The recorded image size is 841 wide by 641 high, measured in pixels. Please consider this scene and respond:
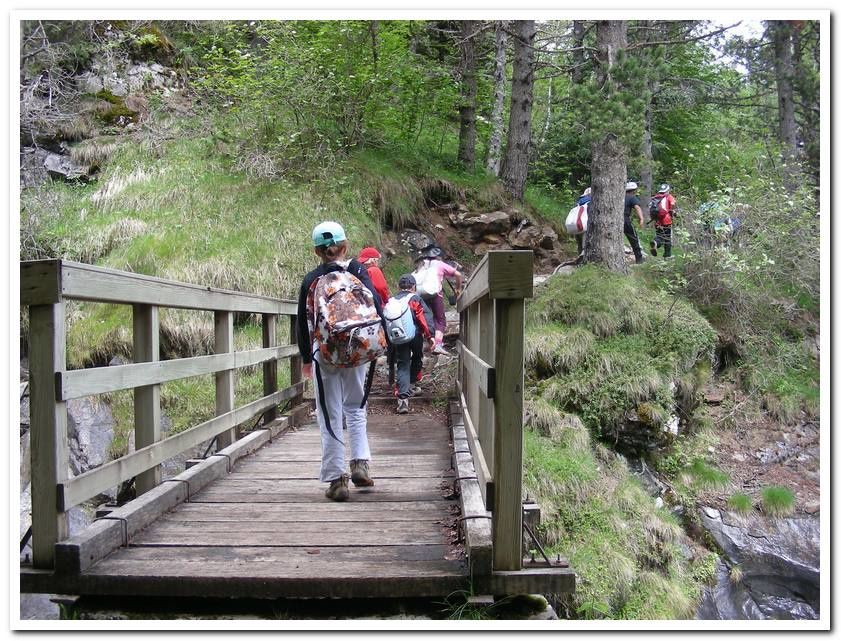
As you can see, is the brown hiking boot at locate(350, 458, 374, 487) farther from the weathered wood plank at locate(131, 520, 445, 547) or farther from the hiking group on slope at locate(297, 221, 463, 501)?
the weathered wood plank at locate(131, 520, 445, 547)

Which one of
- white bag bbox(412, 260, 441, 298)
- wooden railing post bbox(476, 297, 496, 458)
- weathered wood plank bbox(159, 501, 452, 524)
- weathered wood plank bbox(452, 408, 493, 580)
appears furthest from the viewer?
white bag bbox(412, 260, 441, 298)

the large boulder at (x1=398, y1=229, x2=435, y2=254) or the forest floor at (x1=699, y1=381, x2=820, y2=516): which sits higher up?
the large boulder at (x1=398, y1=229, x2=435, y2=254)

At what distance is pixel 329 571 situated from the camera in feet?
11.2

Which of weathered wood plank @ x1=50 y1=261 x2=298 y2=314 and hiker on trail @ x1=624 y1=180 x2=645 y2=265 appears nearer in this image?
weathered wood plank @ x1=50 y1=261 x2=298 y2=314

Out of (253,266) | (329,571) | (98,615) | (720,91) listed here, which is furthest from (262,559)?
(720,91)

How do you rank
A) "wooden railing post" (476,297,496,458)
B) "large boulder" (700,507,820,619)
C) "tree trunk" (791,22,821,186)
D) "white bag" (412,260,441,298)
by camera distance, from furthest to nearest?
"tree trunk" (791,22,821,186)
"white bag" (412,260,441,298)
"large boulder" (700,507,820,619)
"wooden railing post" (476,297,496,458)

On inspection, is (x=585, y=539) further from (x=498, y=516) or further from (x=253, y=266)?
(x=253, y=266)

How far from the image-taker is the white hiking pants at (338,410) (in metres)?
4.70

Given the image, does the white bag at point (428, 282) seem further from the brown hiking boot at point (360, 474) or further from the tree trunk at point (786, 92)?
the tree trunk at point (786, 92)

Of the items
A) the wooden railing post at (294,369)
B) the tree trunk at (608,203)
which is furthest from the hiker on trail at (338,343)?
the tree trunk at (608,203)

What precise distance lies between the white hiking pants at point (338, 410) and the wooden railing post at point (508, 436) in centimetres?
155

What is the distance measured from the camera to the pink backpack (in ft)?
14.5

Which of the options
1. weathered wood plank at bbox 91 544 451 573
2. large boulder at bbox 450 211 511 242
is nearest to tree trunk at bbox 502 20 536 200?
large boulder at bbox 450 211 511 242

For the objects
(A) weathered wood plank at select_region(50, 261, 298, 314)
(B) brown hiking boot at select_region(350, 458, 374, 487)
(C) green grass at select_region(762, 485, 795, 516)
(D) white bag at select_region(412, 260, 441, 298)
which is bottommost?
(C) green grass at select_region(762, 485, 795, 516)
